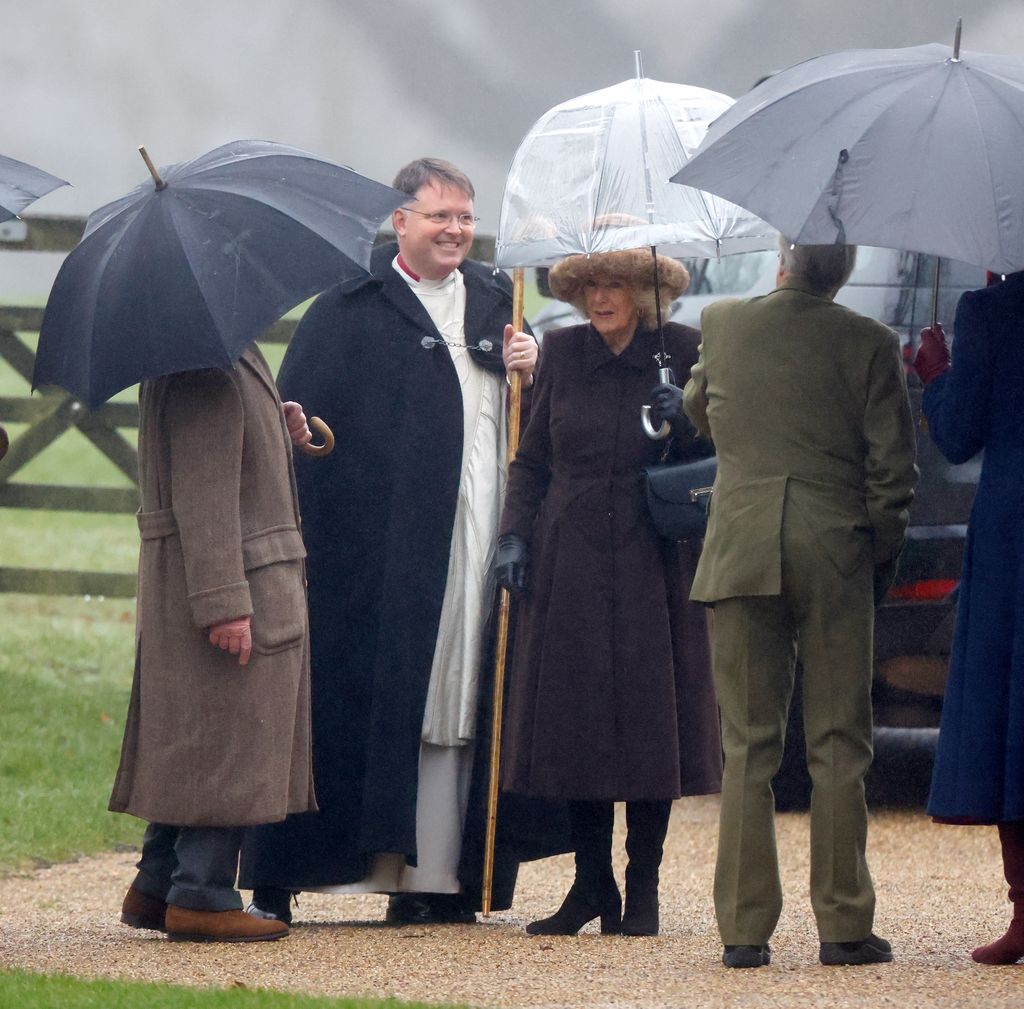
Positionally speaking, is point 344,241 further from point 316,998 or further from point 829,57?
point 316,998

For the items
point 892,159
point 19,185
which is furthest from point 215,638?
point 892,159

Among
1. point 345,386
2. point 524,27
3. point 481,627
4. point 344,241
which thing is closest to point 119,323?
point 344,241

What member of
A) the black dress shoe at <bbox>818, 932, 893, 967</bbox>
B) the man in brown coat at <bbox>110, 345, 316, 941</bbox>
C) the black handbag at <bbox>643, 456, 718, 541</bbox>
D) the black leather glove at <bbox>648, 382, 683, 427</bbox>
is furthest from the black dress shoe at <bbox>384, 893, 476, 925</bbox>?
the black leather glove at <bbox>648, 382, 683, 427</bbox>

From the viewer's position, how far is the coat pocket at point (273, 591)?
16.1 ft

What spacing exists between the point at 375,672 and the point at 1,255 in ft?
17.0

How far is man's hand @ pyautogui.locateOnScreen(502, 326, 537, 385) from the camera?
18.0 feet

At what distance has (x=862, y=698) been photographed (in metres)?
4.51

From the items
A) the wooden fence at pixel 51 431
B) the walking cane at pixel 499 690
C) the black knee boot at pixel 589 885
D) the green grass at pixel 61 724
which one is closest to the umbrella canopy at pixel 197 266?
the walking cane at pixel 499 690

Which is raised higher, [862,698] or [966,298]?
[966,298]

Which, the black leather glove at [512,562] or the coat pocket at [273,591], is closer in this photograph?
the coat pocket at [273,591]

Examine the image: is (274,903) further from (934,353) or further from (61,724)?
(61,724)

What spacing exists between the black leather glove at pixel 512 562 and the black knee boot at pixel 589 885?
0.55 meters

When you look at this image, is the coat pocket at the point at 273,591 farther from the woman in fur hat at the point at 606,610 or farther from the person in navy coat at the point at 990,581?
the person in navy coat at the point at 990,581

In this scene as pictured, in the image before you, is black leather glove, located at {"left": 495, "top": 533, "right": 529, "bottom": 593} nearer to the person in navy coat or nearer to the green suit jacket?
the green suit jacket
